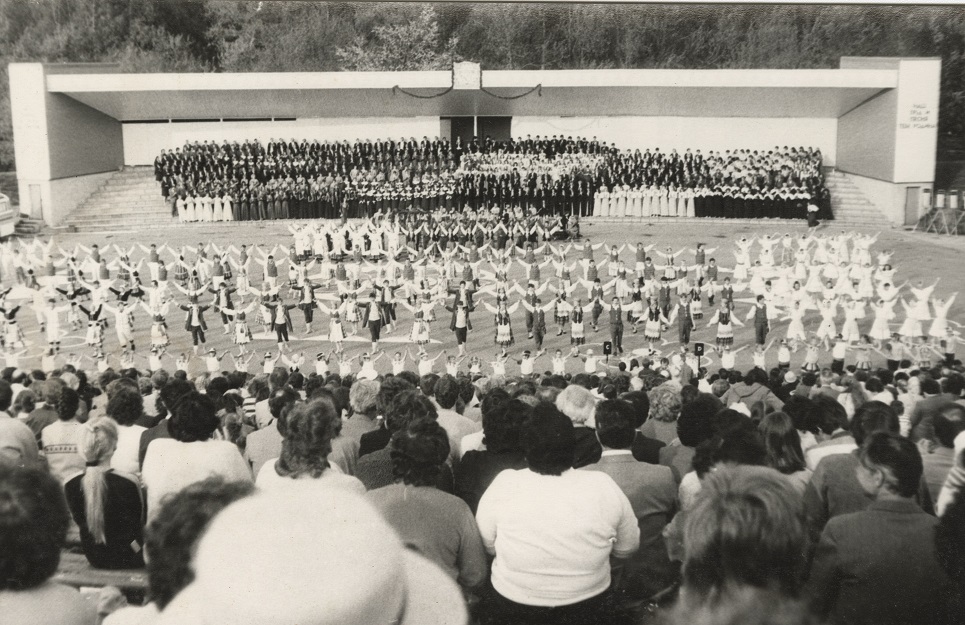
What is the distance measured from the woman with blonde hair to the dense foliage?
73.7 feet

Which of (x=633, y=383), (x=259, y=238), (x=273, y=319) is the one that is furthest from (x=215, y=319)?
(x=633, y=383)

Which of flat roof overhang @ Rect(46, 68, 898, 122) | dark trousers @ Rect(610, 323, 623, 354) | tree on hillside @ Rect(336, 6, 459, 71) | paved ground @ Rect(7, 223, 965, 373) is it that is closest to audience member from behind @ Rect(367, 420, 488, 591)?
paved ground @ Rect(7, 223, 965, 373)

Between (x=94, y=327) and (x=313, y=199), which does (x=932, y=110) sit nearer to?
(x=313, y=199)

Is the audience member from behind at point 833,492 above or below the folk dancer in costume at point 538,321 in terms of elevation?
above

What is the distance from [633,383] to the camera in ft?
31.1

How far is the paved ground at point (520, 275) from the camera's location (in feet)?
53.6

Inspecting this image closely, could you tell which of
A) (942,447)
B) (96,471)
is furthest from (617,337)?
(96,471)

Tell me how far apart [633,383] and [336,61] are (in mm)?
21423

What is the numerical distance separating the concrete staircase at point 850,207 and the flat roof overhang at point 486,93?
248 cm

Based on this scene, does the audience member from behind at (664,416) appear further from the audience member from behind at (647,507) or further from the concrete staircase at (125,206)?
Answer: the concrete staircase at (125,206)

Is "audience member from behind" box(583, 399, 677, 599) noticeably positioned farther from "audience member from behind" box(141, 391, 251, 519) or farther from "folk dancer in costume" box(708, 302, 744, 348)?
"folk dancer in costume" box(708, 302, 744, 348)

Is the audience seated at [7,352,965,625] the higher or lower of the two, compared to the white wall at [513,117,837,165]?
lower

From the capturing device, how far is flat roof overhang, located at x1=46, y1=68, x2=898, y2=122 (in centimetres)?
2769

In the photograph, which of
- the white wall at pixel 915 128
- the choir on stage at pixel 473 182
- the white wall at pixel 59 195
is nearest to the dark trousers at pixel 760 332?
Answer: the choir on stage at pixel 473 182
